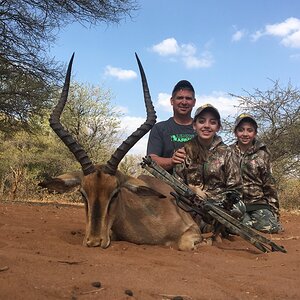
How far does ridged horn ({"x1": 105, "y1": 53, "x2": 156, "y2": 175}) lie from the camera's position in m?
4.90

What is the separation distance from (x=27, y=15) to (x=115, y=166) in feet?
34.0

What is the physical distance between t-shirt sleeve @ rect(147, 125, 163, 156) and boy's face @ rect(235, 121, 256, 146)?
1.43 m

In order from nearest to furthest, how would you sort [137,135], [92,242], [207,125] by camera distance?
[92,242] → [137,135] → [207,125]

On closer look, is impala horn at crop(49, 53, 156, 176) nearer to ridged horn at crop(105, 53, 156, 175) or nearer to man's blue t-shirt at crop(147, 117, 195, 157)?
ridged horn at crop(105, 53, 156, 175)

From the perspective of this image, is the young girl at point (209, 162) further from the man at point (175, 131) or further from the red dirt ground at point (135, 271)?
the red dirt ground at point (135, 271)

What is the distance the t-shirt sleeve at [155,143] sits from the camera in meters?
7.19

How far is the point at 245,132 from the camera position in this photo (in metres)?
7.64

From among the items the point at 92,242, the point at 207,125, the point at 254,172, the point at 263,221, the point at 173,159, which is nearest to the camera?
the point at 92,242

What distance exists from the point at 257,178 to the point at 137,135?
314 centimetres

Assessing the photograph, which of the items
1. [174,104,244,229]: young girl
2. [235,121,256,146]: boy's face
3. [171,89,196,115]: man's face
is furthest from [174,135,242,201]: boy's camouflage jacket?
[235,121,256,146]: boy's face

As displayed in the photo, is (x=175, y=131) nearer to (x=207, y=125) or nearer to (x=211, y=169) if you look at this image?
(x=207, y=125)

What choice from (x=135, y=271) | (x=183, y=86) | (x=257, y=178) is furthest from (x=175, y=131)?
(x=135, y=271)

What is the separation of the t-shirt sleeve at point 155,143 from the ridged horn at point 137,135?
168 centimetres

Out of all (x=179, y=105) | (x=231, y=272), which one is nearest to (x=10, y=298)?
(x=231, y=272)
